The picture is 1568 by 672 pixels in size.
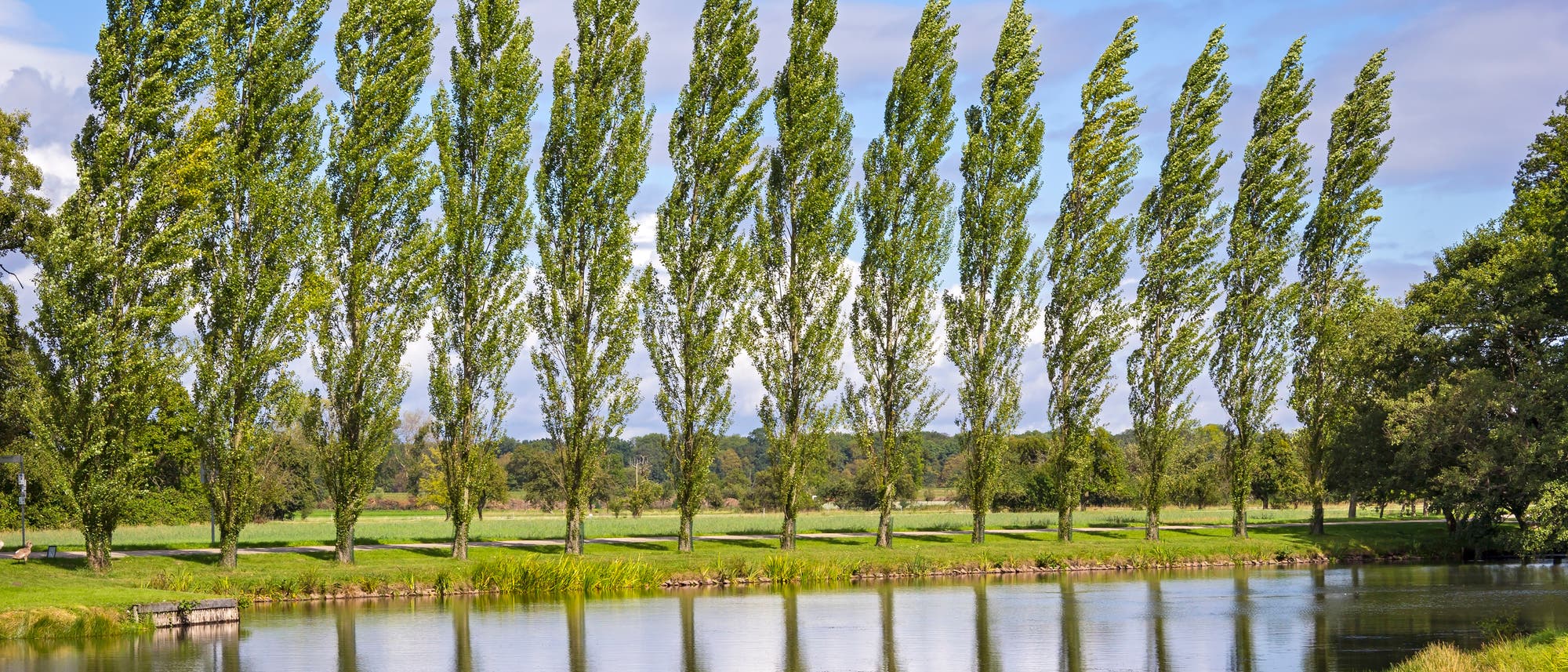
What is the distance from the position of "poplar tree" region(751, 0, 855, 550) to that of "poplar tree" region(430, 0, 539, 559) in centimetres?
905

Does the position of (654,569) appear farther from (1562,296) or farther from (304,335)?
(1562,296)

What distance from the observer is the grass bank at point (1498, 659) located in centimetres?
1888

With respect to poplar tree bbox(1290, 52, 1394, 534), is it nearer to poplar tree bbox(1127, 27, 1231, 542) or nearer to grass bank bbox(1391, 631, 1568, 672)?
poplar tree bbox(1127, 27, 1231, 542)

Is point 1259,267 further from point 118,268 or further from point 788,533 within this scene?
point 118,268

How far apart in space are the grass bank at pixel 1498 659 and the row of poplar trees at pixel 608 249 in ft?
87.6

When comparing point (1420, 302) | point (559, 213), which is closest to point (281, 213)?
point (559, 213)

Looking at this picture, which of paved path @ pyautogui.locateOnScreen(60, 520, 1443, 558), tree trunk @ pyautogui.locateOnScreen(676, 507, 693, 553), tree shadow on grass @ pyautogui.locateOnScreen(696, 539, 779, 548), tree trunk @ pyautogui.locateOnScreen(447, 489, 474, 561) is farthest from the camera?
tree shadow on grass @ pyautogui.locateOnScreen(696, 539, 779, 548)

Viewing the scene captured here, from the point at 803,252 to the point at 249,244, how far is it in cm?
1834

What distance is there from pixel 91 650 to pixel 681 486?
2179cm

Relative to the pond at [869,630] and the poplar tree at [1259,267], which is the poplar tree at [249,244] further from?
the poplar tree at [1259,267]

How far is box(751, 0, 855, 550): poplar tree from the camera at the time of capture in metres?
45.7

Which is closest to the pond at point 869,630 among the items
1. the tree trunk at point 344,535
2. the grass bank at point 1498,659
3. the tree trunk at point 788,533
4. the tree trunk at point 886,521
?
the grass bank at point 1498,659

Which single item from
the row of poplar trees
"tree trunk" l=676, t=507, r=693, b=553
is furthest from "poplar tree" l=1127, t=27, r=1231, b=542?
"tree trunk" l=676, t=507, r=693, b=553

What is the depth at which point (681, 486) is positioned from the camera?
4425cm
